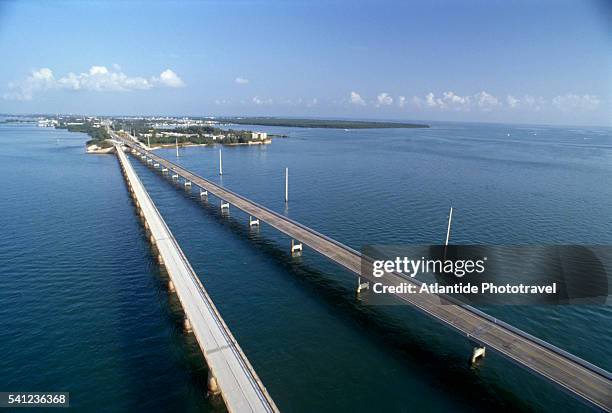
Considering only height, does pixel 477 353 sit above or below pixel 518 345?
below

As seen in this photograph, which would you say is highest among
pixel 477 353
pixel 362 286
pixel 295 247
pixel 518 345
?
pixel 295 247

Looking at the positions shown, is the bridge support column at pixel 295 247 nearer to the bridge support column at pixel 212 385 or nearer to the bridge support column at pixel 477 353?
the bridge support column at pixel 212 385

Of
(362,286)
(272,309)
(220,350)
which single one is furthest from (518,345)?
(220,350)

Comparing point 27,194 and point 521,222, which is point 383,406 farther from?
point 27,194

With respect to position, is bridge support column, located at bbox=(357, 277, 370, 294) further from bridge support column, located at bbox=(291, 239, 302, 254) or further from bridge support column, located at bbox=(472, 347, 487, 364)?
bridge support column, located at bbox=(291, 239, 302, 254)

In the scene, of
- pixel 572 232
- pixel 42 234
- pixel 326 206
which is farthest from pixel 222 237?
pixel 572 232

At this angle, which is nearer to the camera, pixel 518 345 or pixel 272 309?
pixel 518 345

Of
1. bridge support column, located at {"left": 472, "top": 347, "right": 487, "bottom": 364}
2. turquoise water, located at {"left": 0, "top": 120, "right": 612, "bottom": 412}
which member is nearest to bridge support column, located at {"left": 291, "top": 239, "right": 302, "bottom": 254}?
turquoise water, located at {"left": 0, "top": 120, "right": 612, "bottom": 412}

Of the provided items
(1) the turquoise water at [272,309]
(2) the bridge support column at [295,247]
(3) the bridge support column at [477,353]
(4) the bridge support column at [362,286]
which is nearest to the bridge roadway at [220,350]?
(1) the turquoise water at [272,309]

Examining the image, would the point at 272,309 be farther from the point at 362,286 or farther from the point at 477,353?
the point at 477,353
